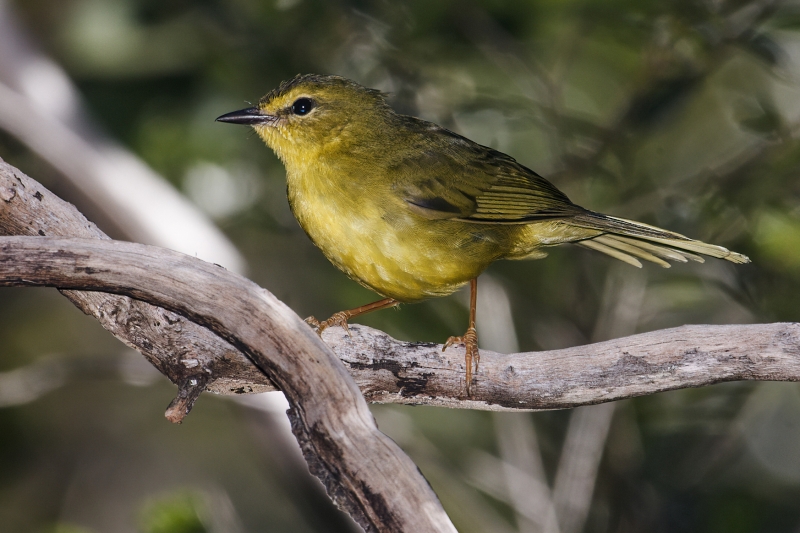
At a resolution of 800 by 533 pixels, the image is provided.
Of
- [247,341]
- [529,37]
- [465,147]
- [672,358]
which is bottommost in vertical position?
[247,341]

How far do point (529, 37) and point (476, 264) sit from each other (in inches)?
77.1

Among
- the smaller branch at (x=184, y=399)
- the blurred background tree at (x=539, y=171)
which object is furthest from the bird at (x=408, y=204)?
the smaller branch at (x=184, y=399)

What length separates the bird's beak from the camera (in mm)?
3861

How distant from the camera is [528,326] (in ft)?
20.4

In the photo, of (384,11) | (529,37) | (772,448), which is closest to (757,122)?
(529,37)

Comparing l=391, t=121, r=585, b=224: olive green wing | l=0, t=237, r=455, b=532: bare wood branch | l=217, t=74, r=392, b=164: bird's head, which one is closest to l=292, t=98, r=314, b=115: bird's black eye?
l=217, t=74, r=392, b=164: bird's head

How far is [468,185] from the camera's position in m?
3.89

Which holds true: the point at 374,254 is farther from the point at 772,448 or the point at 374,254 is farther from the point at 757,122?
the point at 772,448

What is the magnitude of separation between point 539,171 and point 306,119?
2.27 metres

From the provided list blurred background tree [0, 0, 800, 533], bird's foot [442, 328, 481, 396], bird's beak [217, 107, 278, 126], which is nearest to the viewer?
bird's foot [442, 328, 481, 396]

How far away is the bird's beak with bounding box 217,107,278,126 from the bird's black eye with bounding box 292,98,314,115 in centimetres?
11

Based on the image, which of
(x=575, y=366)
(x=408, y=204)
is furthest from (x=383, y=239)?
(x=575, y=366)

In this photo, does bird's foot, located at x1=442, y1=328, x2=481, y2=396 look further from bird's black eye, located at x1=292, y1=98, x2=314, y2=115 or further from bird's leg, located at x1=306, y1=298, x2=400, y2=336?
bird's black eye, located at x1=292, y1=98, x2=314, y2=115

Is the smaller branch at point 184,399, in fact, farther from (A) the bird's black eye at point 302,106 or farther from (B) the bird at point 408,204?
(A) the bird's black eye at point 302,106
